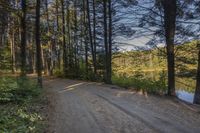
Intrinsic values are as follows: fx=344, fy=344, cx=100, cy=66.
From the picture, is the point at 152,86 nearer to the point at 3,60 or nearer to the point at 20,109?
the point at 20,109

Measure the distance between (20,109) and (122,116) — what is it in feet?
11.4

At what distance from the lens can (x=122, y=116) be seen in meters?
11.1

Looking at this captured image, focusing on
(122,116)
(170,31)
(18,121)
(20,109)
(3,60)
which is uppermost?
(170,31)

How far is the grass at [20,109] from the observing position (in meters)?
9.00

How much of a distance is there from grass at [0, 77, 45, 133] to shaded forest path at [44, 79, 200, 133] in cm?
51

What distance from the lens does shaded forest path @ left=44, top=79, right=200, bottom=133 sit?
9411mm

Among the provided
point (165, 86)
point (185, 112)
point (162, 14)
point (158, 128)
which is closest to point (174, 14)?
point (162, 14)

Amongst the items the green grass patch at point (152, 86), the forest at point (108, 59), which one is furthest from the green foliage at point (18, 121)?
the green grass patch at point (152, 86)

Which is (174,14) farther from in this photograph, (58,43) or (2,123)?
(58,43)

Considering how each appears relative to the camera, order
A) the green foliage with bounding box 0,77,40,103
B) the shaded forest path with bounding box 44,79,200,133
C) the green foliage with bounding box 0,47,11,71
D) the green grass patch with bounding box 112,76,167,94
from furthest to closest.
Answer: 1. the green foliage with bounding box 0,47,11,71
2. the green grass patch with bounding box 112,76,167,94
3. the green foliage with bounding box 0,77,40,103
4. the shaded forest path with bounding box 44,79,200,133

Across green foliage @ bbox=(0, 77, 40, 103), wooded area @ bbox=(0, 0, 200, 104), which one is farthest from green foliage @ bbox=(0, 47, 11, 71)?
green foliage @ bbox=(0, 77, 40, 103)

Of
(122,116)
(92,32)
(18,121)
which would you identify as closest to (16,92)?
(18,121)

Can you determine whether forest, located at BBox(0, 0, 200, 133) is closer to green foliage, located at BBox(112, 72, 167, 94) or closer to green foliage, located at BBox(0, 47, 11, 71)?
green foliage, located at BBox(112, 72, 167, 94)

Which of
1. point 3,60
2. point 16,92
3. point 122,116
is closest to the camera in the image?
point 122,116
